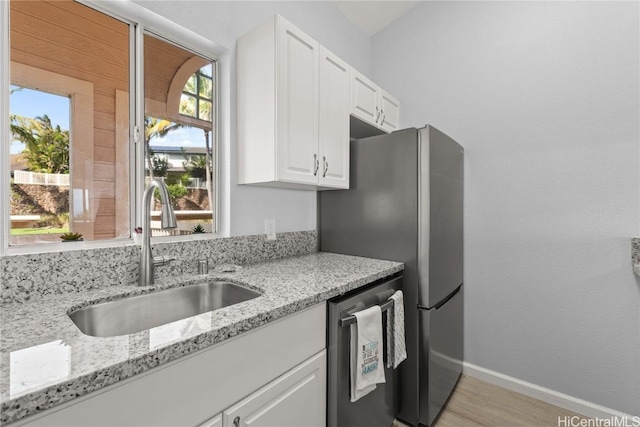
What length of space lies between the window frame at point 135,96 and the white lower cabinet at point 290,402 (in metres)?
0.87

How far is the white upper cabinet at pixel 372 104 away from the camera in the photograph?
2.04 m

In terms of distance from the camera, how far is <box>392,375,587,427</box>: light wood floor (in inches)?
69.2

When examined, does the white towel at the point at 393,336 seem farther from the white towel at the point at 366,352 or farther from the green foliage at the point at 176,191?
the green foliage at the point at 176,191

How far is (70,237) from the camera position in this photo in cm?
122

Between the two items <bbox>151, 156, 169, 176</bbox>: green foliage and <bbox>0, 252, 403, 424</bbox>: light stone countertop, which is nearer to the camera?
<bbox>0, 252, 403, 424</bbox>: light stone countertop

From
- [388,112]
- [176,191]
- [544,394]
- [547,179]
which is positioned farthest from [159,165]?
[544,394]

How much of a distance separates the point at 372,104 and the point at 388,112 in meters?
0.25

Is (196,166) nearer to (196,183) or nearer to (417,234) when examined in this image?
(196,183)

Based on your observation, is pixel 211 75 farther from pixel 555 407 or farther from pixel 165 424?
pixel 555 407

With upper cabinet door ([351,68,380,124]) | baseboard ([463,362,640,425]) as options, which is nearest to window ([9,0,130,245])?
upper cabinet door ([351,68,380,124])

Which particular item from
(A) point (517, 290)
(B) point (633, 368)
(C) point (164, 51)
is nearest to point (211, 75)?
(C) point (164, 51)

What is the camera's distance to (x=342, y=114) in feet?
6.29

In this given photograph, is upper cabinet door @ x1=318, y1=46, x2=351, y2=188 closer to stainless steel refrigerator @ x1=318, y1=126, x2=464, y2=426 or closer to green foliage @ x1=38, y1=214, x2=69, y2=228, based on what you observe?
stainless steel refrigerator @ x1=318, y1=126, x2=464, y2=426

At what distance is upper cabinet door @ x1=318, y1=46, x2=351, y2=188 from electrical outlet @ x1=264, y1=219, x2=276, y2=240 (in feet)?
1.34
